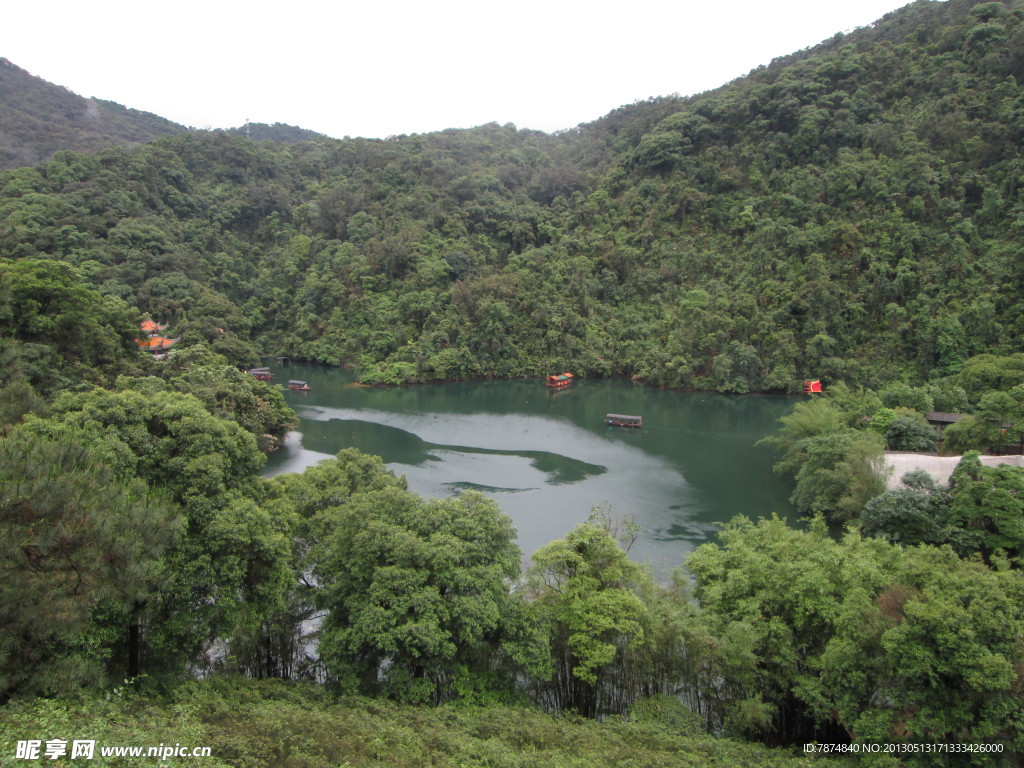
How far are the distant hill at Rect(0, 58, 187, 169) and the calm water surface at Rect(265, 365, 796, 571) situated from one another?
46.2 meters

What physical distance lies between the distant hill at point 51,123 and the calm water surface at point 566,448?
4617 centimetres

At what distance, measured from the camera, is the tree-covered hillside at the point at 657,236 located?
37.8m

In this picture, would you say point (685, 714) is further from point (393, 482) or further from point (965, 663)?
point (393, 482)

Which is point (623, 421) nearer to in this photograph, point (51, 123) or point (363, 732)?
point (363, 732)

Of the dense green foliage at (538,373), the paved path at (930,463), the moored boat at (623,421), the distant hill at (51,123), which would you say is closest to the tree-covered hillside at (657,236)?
the dense green foliage at (538,373)

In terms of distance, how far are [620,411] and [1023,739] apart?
95.9 ft

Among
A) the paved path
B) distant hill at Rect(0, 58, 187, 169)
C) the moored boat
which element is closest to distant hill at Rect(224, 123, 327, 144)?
distant hill at Rect(0, 58, 187, 169)

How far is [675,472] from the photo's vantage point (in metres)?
25.0

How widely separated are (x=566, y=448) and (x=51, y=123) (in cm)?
7745

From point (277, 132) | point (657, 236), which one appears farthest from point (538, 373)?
point (277, 132)

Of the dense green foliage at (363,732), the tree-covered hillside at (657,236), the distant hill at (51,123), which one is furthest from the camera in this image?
the distant hill at (51,123)

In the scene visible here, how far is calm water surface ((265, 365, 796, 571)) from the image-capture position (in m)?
20.8

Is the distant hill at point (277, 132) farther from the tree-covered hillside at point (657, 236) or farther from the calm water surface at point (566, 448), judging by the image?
the calm water surface at point (566, 448)

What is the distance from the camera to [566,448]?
93.9ft
